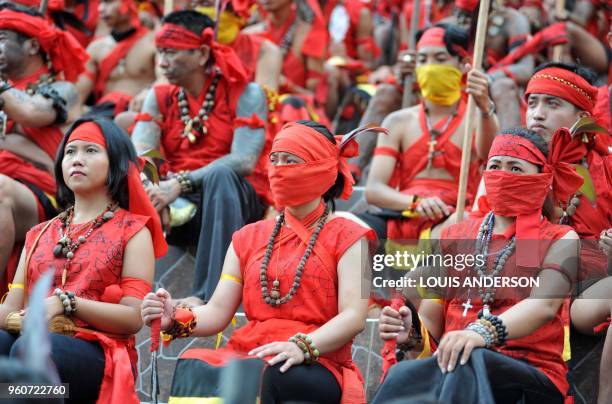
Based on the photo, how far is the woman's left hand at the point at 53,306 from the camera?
4828 mm

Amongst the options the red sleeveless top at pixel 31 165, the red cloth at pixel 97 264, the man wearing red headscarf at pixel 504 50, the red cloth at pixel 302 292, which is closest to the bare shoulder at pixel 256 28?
the man wearing red headscarf at pixel 504 50

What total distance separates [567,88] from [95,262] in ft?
7.99

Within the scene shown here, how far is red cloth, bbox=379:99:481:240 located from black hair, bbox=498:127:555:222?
5.09ft

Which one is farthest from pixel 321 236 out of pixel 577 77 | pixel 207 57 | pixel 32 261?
pixel 207 57

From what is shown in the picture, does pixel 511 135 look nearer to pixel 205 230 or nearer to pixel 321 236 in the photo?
pixel 321 236

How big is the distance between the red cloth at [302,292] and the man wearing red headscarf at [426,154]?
1.62 metres

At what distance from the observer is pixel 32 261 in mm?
5227

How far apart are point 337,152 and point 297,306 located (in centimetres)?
71

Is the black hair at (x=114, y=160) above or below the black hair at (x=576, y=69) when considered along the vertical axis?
below

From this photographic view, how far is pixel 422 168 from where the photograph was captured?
22.8ft

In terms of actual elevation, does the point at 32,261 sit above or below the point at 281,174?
below

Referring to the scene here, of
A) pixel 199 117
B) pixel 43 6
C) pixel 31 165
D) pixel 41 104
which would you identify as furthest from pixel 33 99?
pixel 43 6

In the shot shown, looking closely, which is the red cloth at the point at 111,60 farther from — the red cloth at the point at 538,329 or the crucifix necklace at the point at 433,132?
the red cloth at the point at 538,329

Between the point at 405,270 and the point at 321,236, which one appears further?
the point at 405,270
